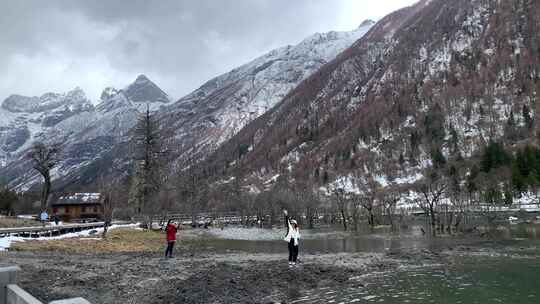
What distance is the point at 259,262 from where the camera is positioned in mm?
28188

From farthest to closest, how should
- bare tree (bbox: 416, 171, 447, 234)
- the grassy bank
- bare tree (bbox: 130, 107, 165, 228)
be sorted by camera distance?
bare tree (bbox: 130, 107, 165, 228)
bare tree (bbox: 416, 171, 447, 234)
the grassy bank

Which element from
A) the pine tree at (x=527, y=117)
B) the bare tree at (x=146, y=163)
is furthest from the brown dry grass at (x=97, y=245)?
the pine tree at (x=527, y=117)

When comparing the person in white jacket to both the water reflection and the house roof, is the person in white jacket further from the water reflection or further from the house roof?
the house roof

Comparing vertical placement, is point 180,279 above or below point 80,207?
below

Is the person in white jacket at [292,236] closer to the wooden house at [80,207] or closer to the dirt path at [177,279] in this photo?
the dirt path at [177,279]

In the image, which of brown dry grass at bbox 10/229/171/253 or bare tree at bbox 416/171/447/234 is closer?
brown dry grass at bbox 10/229/171/253

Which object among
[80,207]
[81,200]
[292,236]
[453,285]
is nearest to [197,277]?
[292,236]

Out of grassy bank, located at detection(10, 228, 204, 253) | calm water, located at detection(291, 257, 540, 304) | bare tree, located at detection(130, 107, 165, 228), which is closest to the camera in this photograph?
calm water, located at detection(291, 257, 540, 304)

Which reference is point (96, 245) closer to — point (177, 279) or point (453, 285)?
point (177, 279)

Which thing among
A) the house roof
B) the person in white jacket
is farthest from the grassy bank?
the house roof

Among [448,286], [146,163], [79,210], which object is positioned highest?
[146,163]

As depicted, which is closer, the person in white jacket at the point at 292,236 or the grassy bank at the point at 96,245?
the person in white jacket at the point at 292,236

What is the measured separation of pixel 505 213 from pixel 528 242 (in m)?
47.6

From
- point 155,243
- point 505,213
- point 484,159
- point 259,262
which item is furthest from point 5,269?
point 484,159
